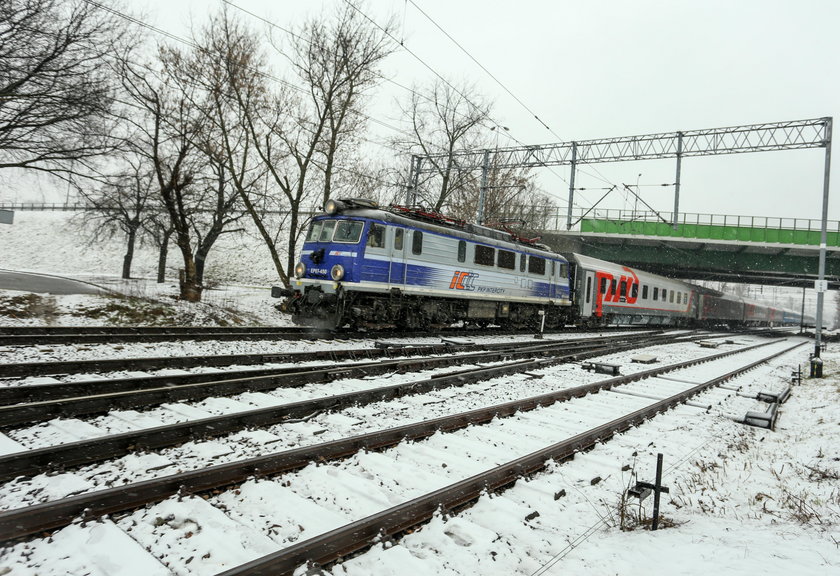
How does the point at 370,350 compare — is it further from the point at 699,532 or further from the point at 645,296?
the point at 645,296

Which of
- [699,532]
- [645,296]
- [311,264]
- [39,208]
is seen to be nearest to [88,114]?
[311,264]

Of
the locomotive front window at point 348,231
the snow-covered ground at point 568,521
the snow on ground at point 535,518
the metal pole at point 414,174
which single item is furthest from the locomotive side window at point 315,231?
the metal pole at point 414,174

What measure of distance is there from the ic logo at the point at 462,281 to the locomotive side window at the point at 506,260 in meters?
1.55

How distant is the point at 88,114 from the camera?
488 inches

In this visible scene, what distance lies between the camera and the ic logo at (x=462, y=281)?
15109mm

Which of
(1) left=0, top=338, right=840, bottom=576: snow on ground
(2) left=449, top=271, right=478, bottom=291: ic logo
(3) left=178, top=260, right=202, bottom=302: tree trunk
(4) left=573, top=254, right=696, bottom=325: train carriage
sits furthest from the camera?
(4) left=573, top=254, right=696, bottom=325: train carriage

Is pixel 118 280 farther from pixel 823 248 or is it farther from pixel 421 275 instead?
pixel 823 248

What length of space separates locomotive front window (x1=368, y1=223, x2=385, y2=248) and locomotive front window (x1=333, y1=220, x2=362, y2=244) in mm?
255

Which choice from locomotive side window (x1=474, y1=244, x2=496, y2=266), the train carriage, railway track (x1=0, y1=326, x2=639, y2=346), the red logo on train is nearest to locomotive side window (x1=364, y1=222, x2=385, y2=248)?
railway track (x1=0, y1=326, x2=639, y2=346)

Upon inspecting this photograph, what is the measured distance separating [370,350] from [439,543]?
7358 millimetres

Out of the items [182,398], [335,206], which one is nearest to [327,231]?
[335,206]

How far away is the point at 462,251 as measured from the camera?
15281mm

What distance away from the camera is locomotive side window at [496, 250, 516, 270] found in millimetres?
17047

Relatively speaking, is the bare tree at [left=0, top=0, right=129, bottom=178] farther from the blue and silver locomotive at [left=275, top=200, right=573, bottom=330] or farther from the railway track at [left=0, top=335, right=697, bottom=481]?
the railway track at [left=0, top=335, right=697, bottom=481]
